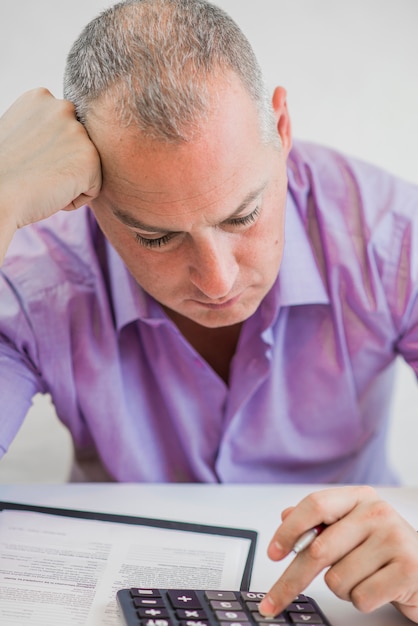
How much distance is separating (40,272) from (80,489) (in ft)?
1.19

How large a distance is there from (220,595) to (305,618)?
0.32ft

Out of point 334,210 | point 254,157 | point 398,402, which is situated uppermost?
point 254,157

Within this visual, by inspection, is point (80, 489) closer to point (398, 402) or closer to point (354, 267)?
point (354, 267)

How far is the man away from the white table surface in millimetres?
120

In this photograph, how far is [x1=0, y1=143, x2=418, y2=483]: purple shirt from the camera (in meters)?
1.35

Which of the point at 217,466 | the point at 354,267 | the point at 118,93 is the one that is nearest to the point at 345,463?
the point at 217,466

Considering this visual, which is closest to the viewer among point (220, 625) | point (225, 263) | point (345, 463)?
point (220, 625)

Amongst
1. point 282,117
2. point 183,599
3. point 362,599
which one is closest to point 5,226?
point 282,117

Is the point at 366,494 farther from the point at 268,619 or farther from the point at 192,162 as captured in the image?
the point at 192,162

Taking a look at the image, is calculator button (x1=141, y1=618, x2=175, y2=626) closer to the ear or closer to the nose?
the nose

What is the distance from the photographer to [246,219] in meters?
1.10

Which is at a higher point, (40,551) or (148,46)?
(148,46)

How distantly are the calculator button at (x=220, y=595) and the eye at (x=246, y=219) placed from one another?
1.51 feet

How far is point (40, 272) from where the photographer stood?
137cm
